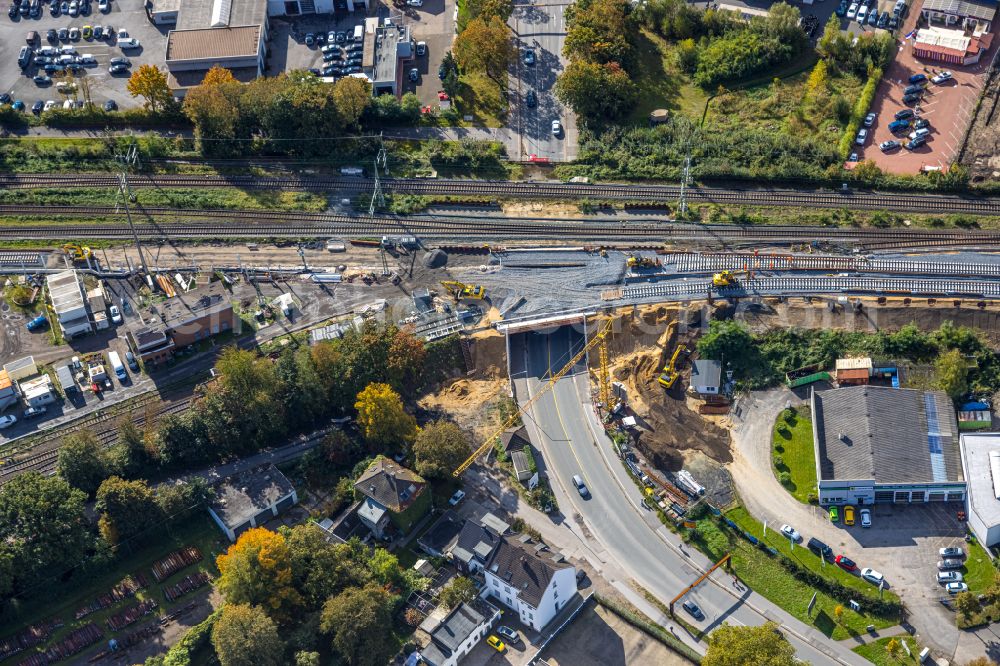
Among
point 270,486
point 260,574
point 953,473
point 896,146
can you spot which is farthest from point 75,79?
point 953,473

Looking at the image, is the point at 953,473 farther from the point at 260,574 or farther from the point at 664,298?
the point at 260,574

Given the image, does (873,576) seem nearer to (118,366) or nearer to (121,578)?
(121,578)

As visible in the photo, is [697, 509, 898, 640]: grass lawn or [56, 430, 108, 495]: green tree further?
[56, 430, 108, 495]: green tree

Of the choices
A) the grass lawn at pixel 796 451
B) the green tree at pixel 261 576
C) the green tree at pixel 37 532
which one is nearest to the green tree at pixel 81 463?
the green tree at pixel 37 532

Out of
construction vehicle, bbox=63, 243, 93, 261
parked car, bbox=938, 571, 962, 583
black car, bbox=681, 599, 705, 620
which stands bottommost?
black car, bbox=681, 599, 705, 620

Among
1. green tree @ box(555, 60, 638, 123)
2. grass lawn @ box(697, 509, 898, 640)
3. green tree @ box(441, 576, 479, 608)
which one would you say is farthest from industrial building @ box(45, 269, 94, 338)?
grass lawn @ box(697, 509, 898, 640)

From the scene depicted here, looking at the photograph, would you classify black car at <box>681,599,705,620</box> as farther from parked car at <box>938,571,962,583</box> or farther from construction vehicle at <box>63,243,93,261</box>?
construction vehicle at <box>63,243,93,261</box>

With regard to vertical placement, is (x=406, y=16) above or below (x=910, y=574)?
above
